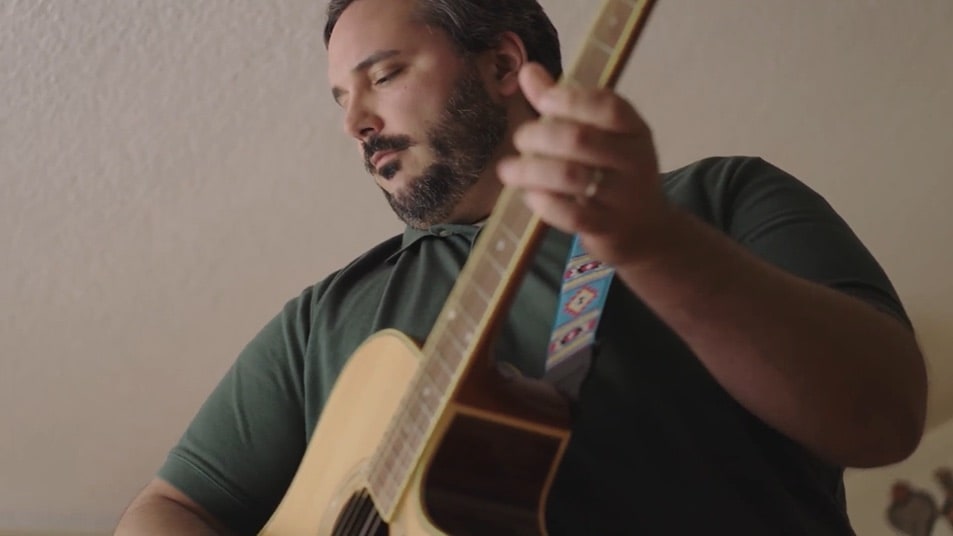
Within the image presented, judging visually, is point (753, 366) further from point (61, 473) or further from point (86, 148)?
point (61, 473)

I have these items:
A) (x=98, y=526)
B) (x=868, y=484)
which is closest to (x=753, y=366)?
(x=98, y=526)

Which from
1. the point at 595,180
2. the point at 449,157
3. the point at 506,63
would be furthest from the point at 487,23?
the point at 595,180

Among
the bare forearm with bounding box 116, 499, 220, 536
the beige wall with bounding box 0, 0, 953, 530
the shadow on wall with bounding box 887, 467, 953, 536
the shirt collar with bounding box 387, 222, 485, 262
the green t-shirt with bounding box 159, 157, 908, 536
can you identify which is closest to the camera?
the green t-shirt with bounding box 159, 157, 908, 536

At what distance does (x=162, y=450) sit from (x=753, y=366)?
154cm

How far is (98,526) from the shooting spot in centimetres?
193

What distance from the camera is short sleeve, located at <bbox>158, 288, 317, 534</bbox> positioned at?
86 cm

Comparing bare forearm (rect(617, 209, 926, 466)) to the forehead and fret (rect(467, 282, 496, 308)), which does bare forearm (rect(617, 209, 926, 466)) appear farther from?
the forehead

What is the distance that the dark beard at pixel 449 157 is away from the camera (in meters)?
0.90

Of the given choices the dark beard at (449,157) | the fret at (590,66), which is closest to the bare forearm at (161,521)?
the dark beard at (449,157)

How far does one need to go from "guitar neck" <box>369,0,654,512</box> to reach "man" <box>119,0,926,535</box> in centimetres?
5

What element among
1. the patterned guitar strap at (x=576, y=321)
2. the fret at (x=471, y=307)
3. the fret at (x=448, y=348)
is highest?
the fret at (x=471, y=307)

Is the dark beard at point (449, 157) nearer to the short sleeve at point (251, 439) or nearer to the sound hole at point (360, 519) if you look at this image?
the short sleeve at point (251, 439)

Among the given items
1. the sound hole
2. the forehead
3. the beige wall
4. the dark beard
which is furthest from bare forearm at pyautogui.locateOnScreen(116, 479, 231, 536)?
the beige wall

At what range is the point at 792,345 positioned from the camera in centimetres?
48
